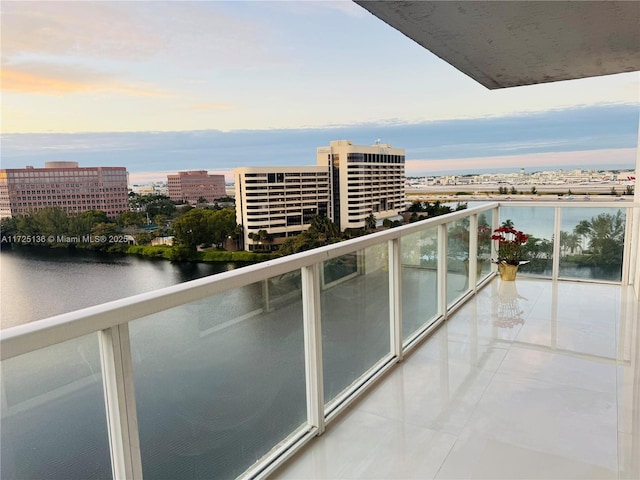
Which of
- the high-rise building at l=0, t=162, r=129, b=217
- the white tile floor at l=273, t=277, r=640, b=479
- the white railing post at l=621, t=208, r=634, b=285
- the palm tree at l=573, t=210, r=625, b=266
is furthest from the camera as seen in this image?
the high-rise building at l=0, t=162, r=129, b=217

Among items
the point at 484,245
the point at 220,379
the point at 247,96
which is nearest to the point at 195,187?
the point at 484,245

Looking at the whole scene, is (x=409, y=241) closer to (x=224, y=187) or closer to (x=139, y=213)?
(x=139, y=213)

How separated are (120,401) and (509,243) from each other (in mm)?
4352

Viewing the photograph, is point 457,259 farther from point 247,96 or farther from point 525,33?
point 247,96

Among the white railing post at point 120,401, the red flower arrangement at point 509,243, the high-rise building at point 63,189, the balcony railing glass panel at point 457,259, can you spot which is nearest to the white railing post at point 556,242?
the red flower arrangement at point 509,243

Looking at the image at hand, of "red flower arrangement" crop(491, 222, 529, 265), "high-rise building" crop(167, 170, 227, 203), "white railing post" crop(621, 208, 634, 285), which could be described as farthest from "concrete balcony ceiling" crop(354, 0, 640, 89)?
"high-rise building" crop(167, 170, 227, 203)

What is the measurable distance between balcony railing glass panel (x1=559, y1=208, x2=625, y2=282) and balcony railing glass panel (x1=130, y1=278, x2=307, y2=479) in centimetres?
387

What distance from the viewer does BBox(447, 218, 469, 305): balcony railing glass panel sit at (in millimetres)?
3467

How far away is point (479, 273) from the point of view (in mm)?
4297

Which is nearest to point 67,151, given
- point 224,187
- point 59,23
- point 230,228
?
point 59,23

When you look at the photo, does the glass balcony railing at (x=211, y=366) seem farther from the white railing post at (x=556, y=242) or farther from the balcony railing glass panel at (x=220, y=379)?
the white railing post at (x=556, y=242)

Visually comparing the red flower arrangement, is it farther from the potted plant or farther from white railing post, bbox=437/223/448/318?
white railing post, bbox=437/223/448/318

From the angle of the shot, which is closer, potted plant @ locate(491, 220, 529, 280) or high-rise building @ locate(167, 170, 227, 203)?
potted plant @ locate(491, 220, 529, 280)

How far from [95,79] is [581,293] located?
95.2ft
